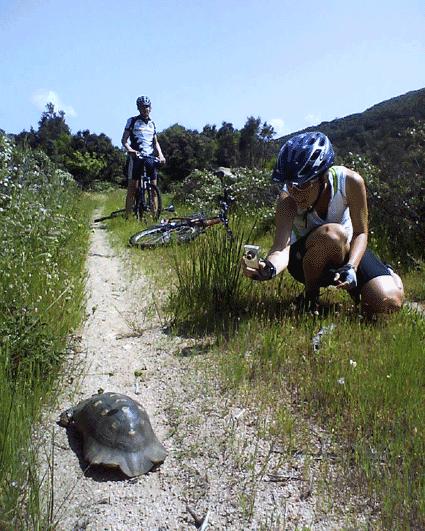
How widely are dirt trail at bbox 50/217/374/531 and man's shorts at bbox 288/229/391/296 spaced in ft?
3.63

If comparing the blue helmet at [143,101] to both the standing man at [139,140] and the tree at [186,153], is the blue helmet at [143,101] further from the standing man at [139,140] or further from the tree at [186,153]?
the tree at [186,153]

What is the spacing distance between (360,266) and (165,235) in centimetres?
363

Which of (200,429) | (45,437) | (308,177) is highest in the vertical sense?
(308,177)

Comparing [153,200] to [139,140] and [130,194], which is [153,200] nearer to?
[130,194]

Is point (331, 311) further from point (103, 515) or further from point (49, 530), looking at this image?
point (49, 530)

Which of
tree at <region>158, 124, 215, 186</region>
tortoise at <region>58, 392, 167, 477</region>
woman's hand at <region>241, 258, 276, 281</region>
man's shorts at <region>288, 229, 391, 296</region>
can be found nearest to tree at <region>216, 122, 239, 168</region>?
tree at <region>158, 124, 215, 186</region>

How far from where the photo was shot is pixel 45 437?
2.68 m

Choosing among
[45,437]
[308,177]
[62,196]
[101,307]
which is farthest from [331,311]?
[62,196]

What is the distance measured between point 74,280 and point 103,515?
108 inches

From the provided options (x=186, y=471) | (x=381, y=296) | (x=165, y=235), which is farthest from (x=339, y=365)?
(x=165, y=235)

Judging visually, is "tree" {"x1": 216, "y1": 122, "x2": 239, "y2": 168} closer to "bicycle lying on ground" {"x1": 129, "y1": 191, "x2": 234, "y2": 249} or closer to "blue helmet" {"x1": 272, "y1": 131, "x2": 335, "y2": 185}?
"bicycle lying on ground" {"x1": 129, "y1": 191, "x2": 234, "y2": 249}

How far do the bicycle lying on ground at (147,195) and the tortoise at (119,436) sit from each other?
6.57m

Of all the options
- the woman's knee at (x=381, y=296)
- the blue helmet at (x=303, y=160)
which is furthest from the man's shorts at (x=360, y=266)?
the blue helmet at (x=303, y=160)

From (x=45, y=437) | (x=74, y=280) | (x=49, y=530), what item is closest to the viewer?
(x=49, y=530)
